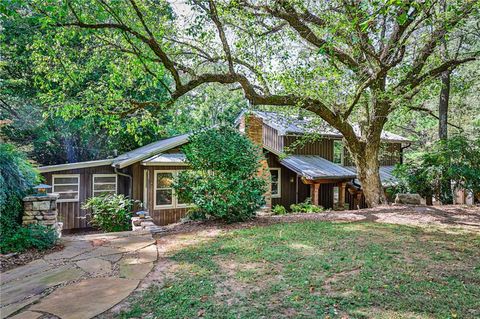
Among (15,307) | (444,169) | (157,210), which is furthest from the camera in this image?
(157,210)

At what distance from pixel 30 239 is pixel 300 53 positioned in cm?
813

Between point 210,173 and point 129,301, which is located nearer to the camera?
→ point 129,301

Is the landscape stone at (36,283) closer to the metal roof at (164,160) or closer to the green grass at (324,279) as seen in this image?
the green grass at (324,279)

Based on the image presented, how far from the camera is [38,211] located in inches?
205

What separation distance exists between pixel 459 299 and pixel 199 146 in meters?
5.32

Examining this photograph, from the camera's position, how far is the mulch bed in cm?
402

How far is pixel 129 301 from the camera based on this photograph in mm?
2885

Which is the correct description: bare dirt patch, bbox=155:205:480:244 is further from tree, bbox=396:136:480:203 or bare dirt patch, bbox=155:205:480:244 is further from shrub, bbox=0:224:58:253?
shrub, bbox=0:224:58:253

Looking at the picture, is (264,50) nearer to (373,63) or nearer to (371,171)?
(373,63)

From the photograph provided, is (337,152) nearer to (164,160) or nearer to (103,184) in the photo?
(164,160)

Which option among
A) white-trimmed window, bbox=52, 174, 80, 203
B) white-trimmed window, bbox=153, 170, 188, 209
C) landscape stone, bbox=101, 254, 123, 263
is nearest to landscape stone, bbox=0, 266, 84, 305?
landscape stone, bbox=101, 254, 123, 263

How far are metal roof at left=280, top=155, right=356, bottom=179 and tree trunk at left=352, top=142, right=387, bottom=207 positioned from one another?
11.2 ft

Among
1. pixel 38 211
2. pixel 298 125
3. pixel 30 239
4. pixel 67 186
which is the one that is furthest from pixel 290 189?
pixel 30 239

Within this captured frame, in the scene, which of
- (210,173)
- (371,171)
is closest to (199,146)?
(210,173)
